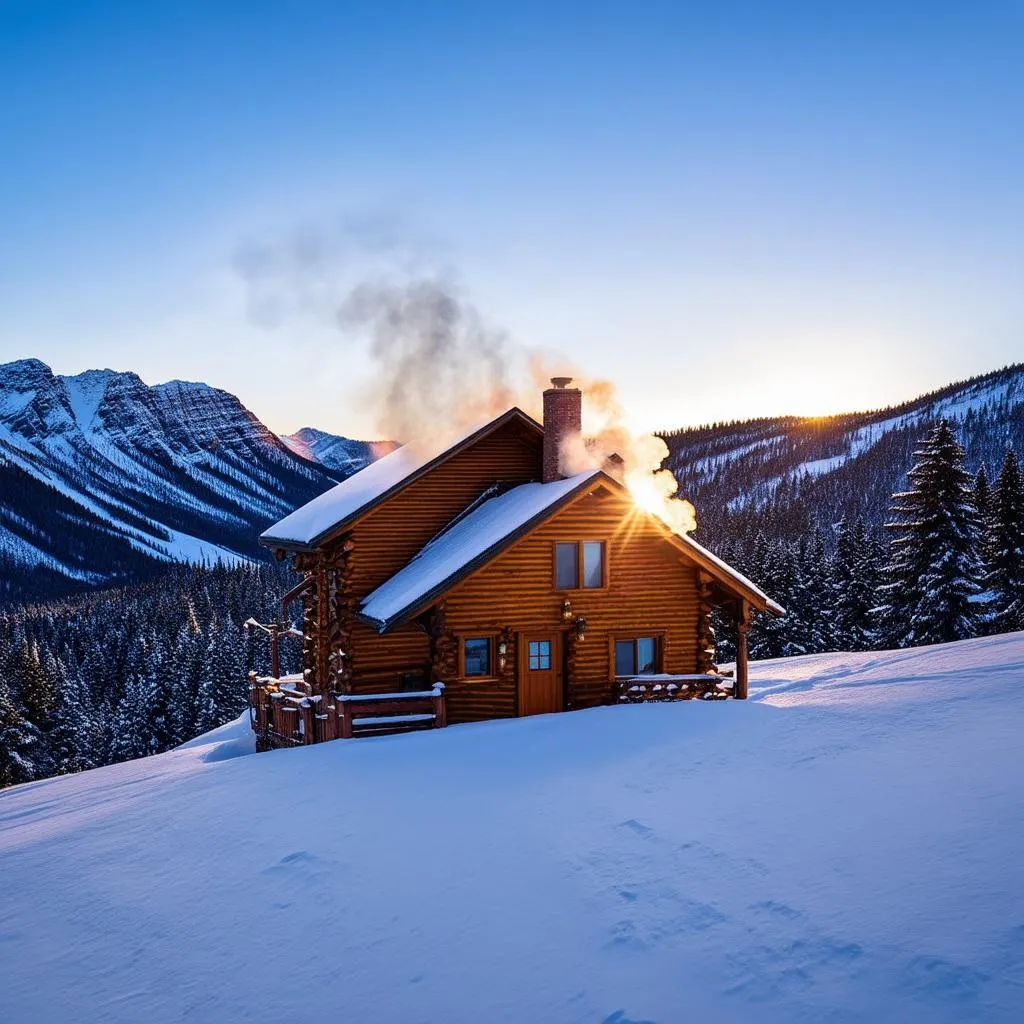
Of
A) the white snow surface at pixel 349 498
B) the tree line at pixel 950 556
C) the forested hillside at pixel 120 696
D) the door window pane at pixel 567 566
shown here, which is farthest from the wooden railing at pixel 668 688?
the forested hillside at pixel 120 696

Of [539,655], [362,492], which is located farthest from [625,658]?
[362,492]

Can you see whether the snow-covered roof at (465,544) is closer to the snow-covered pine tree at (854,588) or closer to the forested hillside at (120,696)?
the snow-covered pine tree at (854,588)

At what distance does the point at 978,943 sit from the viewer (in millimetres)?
6246

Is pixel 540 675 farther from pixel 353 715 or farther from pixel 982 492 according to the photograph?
pixel 982 492

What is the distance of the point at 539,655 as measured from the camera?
19.5 metres

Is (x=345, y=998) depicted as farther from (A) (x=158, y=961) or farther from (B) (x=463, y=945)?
(A) (x=158, y=961)

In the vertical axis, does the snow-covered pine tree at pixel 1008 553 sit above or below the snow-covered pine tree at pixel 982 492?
below

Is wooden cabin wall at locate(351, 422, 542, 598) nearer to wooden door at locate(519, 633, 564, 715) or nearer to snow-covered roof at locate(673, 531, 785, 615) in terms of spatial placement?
wooden door at locate(519, 633, 564, 715)

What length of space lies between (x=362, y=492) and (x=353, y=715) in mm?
5704

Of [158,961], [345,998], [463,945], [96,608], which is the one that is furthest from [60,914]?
[96,608]

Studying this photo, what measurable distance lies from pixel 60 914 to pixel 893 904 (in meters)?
8.38

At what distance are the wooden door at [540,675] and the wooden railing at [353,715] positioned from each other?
218cm

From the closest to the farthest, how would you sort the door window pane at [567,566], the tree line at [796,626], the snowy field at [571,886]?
1. the snowy field at [571,886]
2. the door window pane at [567,566]
3. the tree line at [796,626]

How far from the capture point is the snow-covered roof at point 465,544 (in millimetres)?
17828
